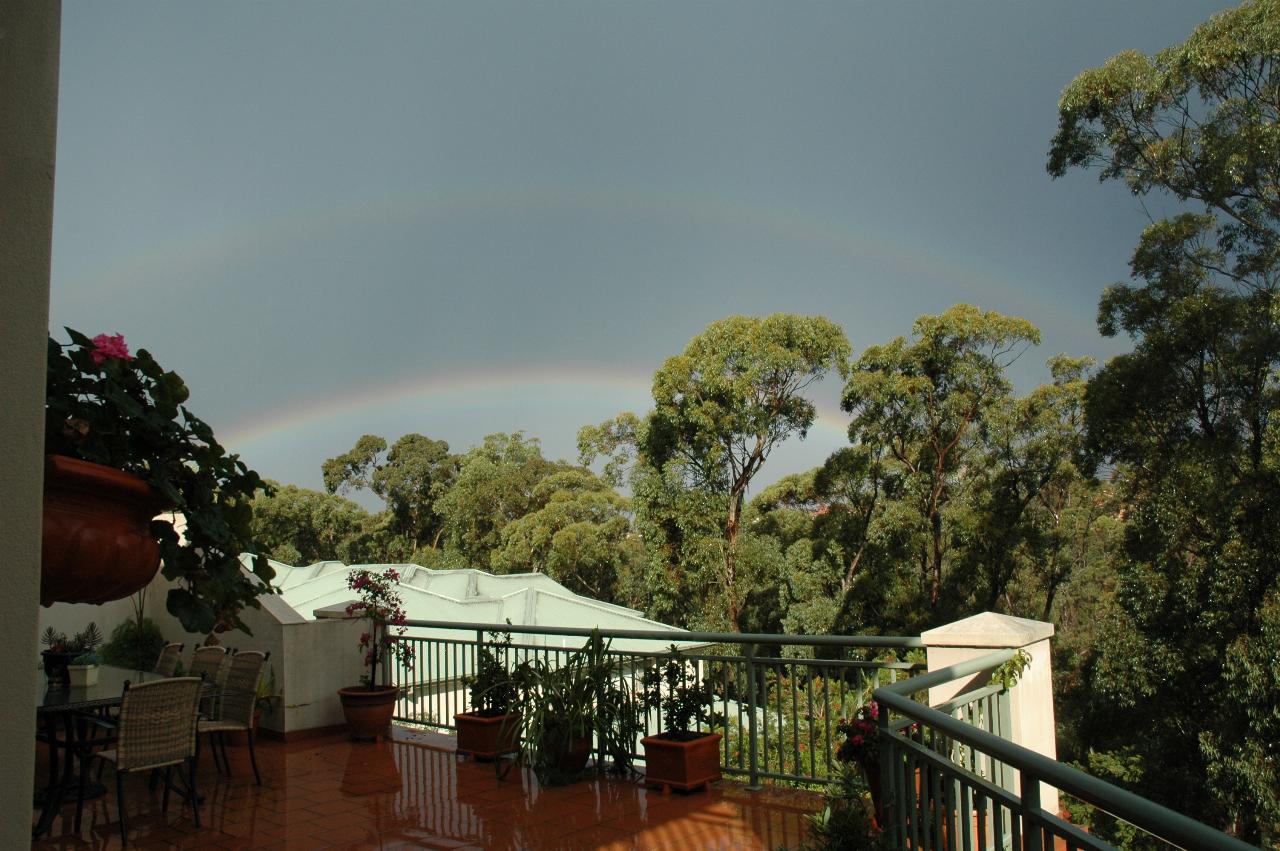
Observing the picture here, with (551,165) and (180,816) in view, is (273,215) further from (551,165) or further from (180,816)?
(180,816)

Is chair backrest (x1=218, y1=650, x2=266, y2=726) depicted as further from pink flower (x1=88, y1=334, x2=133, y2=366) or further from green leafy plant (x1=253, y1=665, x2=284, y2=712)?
pink flower (x1=88, y1=334, x2=133, y2=366)

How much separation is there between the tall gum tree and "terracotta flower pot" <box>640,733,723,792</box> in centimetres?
1845

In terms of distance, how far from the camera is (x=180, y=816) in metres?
5.35

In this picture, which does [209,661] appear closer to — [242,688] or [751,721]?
[242,688]

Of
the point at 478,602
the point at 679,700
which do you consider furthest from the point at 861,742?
the point at 478,602

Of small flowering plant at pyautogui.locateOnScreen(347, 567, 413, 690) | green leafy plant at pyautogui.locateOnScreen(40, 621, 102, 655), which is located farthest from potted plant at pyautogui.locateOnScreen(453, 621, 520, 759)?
green leafy plant at pyautogui.locateOnScreen(40, 621, 102, 655)

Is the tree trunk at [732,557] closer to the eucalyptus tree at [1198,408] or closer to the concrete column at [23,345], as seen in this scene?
the eucalyptus tree at [1198,408]

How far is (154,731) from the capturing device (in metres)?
4.92

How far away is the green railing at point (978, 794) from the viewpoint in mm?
1516

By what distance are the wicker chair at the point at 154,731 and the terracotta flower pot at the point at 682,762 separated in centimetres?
269

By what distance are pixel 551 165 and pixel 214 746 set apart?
26073 mm

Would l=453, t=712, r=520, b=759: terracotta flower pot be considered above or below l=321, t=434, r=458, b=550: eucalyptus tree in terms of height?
below

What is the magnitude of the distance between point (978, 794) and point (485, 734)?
15.4 feet

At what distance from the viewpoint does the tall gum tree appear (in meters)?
24.1
